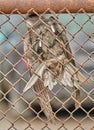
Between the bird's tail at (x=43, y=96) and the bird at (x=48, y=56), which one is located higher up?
the bird at (x=48, y=56)

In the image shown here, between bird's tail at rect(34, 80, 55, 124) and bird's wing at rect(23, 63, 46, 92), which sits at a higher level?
bird's wing at rect(23, 63, 46, 92)

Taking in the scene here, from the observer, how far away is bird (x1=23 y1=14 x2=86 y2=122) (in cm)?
318

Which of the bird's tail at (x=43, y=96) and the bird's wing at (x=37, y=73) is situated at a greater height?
the bird's wing at (x=37, y=73)

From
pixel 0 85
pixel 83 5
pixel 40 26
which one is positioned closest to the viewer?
pixel 83 5

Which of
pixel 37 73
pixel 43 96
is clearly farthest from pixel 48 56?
pixel 43 96

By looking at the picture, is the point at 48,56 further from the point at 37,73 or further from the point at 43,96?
the point at 43,96

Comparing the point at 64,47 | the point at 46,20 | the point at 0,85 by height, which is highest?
the point at 46,20

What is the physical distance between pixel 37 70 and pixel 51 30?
10.8 inches

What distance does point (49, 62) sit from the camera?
3.26 m

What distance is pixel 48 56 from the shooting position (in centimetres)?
326

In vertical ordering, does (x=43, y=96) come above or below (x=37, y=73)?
below

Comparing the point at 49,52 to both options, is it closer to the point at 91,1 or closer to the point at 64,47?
the point at 64,47

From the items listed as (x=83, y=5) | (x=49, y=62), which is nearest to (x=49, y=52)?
(x=49, y=62)

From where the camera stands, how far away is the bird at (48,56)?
318 centimetres
